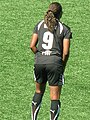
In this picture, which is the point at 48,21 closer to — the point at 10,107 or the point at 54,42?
the point at 54,42

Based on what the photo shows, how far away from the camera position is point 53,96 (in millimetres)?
8797

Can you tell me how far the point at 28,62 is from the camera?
12672mm

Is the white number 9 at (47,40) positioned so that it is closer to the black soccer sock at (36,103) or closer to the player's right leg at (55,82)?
the player's right leg at (55,82)

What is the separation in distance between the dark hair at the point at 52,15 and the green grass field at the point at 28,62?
1996 millimetres

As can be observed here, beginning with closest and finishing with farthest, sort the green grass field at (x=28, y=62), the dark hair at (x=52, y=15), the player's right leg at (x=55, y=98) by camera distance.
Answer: the dark hair at (x=52, y=15), the player's right leg at (x=55, y=98), the green grass field at (x=28, y=62)

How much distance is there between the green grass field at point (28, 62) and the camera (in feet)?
33.9

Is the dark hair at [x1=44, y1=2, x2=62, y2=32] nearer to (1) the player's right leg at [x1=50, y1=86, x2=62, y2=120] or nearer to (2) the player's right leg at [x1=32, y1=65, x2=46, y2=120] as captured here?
(2) the player's right leg at [x1=32, y1=65, x2=46, y2=120]

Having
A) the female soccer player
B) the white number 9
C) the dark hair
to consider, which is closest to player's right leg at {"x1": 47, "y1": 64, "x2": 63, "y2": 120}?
the female soccer player

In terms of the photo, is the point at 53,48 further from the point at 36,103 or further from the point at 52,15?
the point at 36,103

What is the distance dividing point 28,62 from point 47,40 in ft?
13.3

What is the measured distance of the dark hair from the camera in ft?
28.1

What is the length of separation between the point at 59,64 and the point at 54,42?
0.34m

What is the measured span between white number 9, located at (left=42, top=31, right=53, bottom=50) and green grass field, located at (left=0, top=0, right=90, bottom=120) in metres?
1.70

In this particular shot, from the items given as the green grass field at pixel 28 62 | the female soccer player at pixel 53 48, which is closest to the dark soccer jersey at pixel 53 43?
the female soccer player at pixel 53 48
